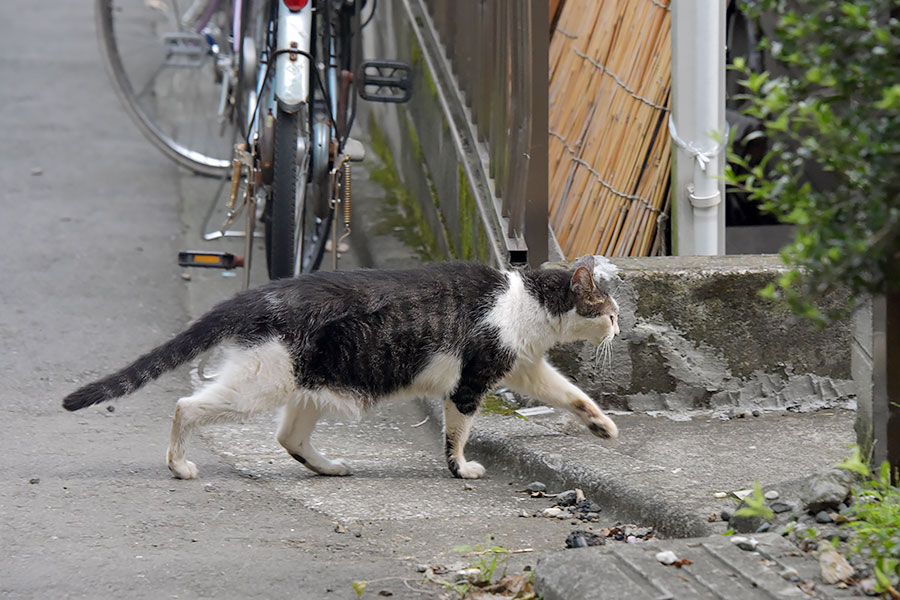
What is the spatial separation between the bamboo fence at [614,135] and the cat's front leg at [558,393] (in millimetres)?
1042

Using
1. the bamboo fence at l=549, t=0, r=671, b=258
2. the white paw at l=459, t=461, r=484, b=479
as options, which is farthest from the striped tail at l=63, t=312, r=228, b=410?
the bamboo fence at l=549, t=0, r=671, b=258


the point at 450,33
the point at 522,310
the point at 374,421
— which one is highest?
the point at 450,33

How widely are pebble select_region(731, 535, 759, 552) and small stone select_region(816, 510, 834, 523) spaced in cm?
Answer: 21

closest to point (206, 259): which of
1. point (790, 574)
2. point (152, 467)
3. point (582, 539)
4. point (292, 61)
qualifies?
point (292, 61)

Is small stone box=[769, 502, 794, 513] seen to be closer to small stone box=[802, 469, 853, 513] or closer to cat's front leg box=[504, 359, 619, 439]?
small stone box=[802, 469, 853, 513]

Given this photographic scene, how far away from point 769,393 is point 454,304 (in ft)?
4.17

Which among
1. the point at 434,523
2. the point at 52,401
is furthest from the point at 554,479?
the point at 52,401

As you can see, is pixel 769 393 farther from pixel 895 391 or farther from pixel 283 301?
pixel 283 301

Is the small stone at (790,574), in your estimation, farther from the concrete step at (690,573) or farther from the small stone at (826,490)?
the small stone at (826,490)

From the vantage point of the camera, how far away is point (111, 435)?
14.2 ft

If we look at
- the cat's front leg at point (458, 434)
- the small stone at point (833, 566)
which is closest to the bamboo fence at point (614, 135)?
the cat's front leg at point (458, 434)

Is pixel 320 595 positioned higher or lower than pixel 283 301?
lower

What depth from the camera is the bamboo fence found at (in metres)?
4.83

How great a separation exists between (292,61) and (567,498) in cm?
225
